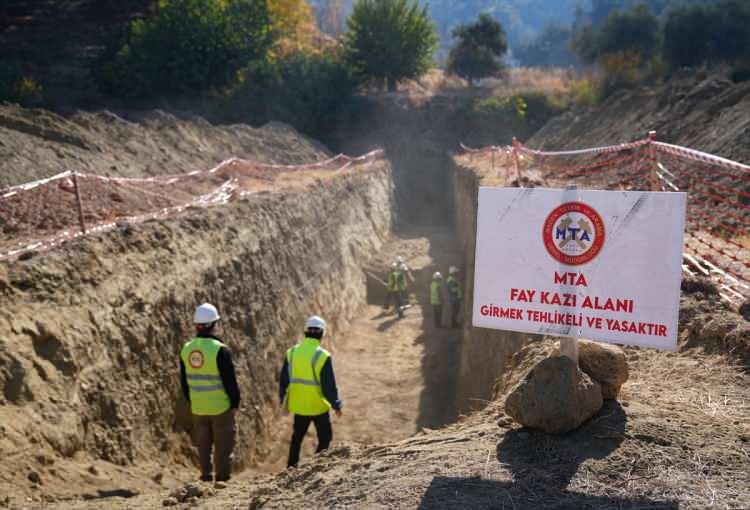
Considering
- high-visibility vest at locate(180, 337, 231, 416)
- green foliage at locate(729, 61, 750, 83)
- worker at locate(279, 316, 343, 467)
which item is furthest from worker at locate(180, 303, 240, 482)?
green foliage at locate(729, 61, 750, 83)

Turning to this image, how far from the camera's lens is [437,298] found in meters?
15.5

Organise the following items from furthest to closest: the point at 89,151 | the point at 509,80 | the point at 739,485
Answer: the point at 509,80, the point at 89,151, the point at 739,485

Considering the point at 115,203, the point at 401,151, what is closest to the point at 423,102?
the point at 401,151

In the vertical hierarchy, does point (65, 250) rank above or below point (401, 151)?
below

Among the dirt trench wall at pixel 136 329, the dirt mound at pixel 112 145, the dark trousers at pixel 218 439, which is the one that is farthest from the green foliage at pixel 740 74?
the dark trousers at pixel 218 439

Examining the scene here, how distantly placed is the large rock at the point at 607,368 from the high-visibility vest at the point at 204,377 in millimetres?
3294

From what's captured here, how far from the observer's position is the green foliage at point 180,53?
33344 millimetres

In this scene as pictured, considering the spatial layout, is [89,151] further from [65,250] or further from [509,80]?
[509,80]

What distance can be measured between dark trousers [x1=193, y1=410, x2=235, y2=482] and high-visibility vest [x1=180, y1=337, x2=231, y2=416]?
0.12 m

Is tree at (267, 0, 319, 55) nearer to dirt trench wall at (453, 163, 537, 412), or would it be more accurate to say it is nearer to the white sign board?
dirt trench wall at (453, 163, 537, 412)

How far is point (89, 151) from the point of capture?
14.8 m

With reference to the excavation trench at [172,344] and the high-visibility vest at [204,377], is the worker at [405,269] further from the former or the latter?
the high-visibility vest at [204,377]

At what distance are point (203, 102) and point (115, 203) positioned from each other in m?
Result: 26.8

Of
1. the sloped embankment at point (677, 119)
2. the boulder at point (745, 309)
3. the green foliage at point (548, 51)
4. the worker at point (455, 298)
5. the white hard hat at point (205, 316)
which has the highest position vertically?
the green foliage at point (548, 51)
